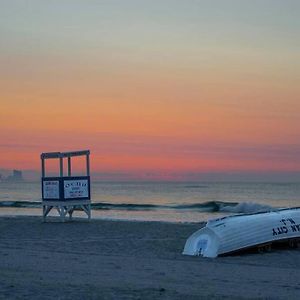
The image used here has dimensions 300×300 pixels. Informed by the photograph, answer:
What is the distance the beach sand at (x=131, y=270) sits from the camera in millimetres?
8594

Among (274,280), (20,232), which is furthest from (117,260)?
(20,232)

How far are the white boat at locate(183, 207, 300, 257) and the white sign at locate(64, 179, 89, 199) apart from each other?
27.5 ft

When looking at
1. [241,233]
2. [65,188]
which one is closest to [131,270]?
[241,233]

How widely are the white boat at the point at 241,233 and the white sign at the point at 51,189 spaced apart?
8993 millimetres

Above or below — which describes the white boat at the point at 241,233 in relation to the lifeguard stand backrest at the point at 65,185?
below

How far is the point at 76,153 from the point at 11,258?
1077cm

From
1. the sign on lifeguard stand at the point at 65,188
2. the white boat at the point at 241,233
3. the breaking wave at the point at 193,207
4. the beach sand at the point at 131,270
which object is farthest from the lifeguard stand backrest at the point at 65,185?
the breaking wave at the point at 193,207

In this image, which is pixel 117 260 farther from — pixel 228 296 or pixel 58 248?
pixel 228 296

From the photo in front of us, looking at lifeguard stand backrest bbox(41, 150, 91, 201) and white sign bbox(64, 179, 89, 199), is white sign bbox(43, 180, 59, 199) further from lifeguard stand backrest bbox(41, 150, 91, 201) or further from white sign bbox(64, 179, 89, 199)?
white sign bbox(64, 179, 89, 199)

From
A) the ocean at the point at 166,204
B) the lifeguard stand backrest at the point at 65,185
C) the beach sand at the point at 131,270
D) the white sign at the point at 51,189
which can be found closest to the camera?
the beach sand at the point at 131,270

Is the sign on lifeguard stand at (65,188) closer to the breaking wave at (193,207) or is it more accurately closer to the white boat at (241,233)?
the white boat at (241,233)

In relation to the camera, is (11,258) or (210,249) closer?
(11,258)

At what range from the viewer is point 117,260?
12.5m

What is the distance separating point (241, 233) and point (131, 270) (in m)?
4.49
